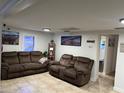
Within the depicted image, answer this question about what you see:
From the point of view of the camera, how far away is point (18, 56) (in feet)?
16.2

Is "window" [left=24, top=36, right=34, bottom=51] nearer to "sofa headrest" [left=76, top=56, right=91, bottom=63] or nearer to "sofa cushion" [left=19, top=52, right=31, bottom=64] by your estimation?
"sofa cushion" [left=19, top=52, right=31, bottom=64]

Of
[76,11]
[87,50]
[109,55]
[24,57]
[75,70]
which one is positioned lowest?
[75,70]

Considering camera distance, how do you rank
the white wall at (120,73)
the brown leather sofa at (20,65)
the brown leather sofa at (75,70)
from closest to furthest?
the white wall at (120,73) < the brown leather sofa at (75,70) < the brown leather sofa at (20,65)

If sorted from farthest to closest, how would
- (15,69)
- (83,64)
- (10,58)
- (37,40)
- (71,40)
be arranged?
1. (37,40)
2. (71,40)
3. (10,58)
4. (83,64)
5. (15,69)

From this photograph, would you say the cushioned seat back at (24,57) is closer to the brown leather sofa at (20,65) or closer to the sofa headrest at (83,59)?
the brown leather sofa at (20,65)

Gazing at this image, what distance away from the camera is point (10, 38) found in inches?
188

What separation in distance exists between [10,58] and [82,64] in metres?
3.16

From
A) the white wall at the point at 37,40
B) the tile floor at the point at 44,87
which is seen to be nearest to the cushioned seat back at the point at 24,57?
the white wall at the point at 37,40

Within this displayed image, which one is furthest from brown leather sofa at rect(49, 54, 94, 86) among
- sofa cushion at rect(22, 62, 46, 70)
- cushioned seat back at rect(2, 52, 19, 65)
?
cushioned seat back at rect(2, 52, 19, 65)

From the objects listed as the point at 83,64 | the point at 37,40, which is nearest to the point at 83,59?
the point at 83,64

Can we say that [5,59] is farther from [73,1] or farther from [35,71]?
[73,1]

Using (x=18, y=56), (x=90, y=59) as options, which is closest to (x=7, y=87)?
(x=18, y=56)

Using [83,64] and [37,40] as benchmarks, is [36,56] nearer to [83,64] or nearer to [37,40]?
[37,40]

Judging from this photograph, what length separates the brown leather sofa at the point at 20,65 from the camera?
394cm
